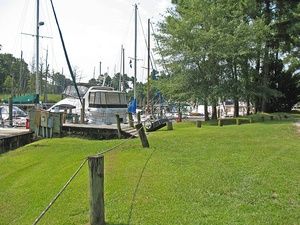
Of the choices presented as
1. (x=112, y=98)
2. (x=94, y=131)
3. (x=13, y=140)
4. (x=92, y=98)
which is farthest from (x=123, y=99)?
(x=13, y=140)

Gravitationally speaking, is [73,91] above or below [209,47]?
below

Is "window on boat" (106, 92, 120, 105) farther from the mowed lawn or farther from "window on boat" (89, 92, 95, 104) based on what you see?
the mowed lawn

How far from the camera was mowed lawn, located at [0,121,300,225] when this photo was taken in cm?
711

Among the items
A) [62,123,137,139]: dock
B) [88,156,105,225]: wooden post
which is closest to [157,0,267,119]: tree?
[62,123,137,139]: dock

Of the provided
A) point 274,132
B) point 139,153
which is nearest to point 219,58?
point 274,132

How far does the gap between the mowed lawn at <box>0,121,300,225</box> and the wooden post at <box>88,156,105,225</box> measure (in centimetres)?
28

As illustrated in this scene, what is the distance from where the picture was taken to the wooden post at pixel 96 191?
21.9 feet

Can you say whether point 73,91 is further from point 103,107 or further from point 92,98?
point 103,107

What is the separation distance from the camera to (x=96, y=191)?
6727mm

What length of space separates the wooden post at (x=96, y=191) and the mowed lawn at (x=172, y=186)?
0.91 feet

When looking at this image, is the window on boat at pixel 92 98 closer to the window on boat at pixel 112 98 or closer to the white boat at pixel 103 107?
the white boat at pixel 103 107

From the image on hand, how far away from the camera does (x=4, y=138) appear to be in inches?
818

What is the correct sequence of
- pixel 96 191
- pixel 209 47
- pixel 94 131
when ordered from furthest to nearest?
pixel 209 47 < pixel 94 131 < pixel 96 191

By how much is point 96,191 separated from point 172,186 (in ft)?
7.78
